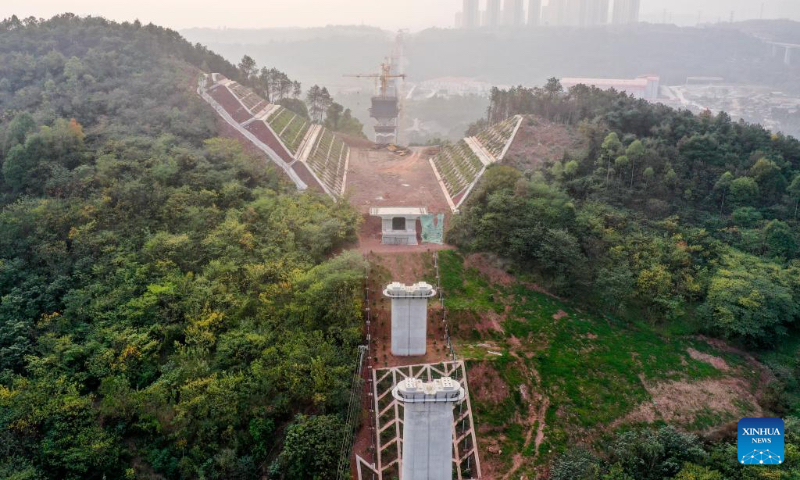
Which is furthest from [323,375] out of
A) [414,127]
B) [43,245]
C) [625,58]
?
[625,58]

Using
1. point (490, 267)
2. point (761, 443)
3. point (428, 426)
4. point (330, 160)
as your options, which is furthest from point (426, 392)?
point (330, 160)

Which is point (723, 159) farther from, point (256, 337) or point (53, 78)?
point (53, 78)

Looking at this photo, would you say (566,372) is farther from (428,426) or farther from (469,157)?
(469,157)

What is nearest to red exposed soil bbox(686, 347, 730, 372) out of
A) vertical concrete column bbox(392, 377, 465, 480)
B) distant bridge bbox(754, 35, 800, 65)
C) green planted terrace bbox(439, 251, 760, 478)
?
green planted terrace bbox(439, 251, 760, 478)

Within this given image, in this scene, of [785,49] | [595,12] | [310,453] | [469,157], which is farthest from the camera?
[595,12]

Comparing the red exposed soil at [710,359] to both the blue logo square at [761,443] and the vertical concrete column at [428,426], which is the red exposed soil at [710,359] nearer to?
the blue logo square at [761,443]

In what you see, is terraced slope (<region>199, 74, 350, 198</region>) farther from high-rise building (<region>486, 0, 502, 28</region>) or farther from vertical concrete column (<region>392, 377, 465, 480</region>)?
high-rise building (<region>486, 0, 502, 28</region>)

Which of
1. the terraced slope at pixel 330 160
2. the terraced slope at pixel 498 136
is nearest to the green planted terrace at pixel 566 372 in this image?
the terraced slope at pixel 330 160
